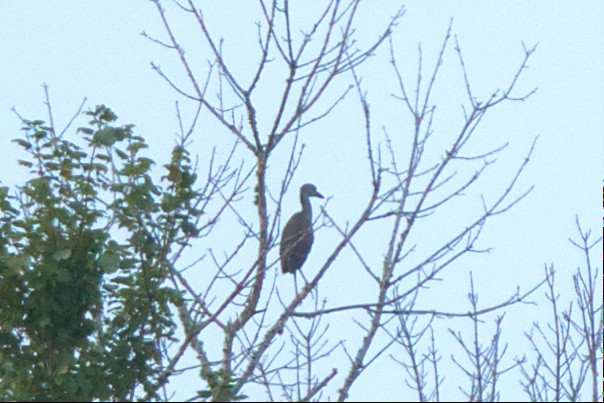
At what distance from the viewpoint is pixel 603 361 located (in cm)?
625

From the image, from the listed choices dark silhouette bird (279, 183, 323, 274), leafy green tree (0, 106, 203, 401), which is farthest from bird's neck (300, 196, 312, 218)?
leafy green tree (0, 106, 203, 401)

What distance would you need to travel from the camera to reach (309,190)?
10.6 meters

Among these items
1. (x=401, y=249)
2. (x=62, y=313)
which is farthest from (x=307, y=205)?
(x=62, y=313)

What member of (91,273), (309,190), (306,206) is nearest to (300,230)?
(306,206)

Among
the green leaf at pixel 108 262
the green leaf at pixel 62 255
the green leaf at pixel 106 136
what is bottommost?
the green leaf at pixel 108 262

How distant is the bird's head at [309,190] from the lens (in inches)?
414

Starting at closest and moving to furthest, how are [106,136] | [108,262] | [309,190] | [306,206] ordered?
[108,262] < [106,136] < [306,206] < [309,190]

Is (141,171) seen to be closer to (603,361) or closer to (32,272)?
(32,272)

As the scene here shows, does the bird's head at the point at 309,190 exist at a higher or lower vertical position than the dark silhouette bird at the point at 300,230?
higher

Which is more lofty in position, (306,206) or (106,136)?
(306,206)

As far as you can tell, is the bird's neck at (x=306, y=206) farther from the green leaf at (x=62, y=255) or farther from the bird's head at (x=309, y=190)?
the green leaf at (x=62, y=255)

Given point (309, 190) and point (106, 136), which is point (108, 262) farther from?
point (309, 190)

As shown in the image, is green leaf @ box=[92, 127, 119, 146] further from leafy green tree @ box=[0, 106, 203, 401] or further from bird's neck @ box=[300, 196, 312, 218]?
bird's neck @ box=[300, 196, 312, 218]

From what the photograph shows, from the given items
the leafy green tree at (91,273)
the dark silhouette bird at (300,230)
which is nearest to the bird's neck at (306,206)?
the dark silhouette bird at (300,230)
